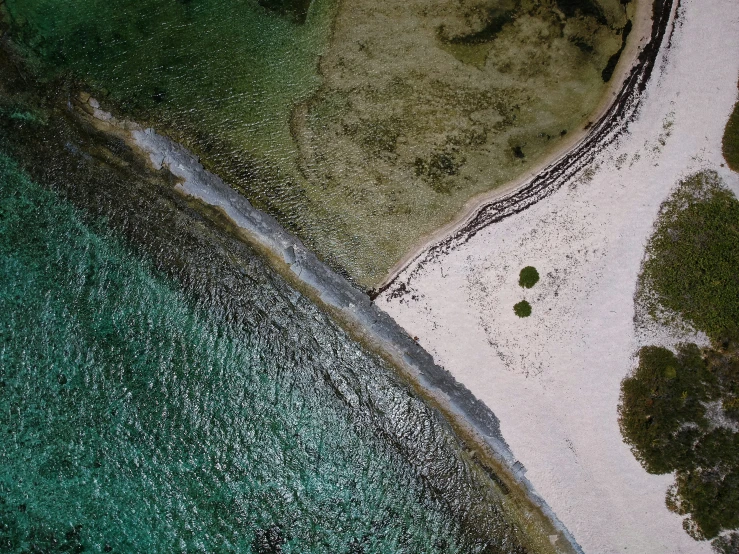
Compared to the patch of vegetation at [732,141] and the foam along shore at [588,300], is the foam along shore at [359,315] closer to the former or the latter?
the foam along shore at [588,300]

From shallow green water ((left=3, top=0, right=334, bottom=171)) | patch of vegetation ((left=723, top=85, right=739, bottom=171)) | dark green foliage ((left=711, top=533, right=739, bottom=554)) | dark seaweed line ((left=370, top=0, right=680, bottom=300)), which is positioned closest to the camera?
dark green foliage ((left=711, top=533, right=739, bottom=554))

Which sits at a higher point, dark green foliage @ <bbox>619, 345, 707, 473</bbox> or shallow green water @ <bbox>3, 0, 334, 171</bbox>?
shallow green water @ <bbox>3, 0, 334, 171</bbox>

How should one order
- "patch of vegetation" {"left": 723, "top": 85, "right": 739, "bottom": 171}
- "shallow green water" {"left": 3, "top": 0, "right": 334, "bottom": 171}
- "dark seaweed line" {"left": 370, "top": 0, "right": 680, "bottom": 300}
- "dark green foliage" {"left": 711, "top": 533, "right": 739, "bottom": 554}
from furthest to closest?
"shallow green water" {"left": 3, "top": 0, "right": 334, "bottom": 171}
"dark seaweed line" {"left": 370, "top": 0, "right": 680, "bottom": 300}
"patch of vegetation" {"left": 723, "top": 85, "right": 739, "bottom": 171}
"dark green foliage" {"left": 711, "top": 533, "right": 739, "bottom": 554}

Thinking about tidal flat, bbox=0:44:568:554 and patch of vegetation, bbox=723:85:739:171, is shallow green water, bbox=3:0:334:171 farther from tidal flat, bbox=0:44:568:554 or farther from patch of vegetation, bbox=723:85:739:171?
patch of vegetation, bbox=723:85:739:171

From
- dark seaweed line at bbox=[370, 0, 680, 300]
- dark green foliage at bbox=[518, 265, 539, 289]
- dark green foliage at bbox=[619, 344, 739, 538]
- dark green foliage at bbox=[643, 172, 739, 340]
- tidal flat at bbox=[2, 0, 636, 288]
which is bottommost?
dark green foliage at bbox=[619, 344, 739, 538]

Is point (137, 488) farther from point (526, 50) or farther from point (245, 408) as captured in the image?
point (526, 50)

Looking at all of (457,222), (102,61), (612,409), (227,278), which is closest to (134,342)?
(227,278)

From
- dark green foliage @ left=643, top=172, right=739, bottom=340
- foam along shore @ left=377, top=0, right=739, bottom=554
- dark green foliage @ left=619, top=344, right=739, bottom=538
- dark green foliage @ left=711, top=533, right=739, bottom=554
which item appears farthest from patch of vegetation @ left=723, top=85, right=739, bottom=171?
dark green foliage @ left=711, top=533, right=739, bottom=554

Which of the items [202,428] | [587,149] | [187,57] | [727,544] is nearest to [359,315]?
[202,428]
